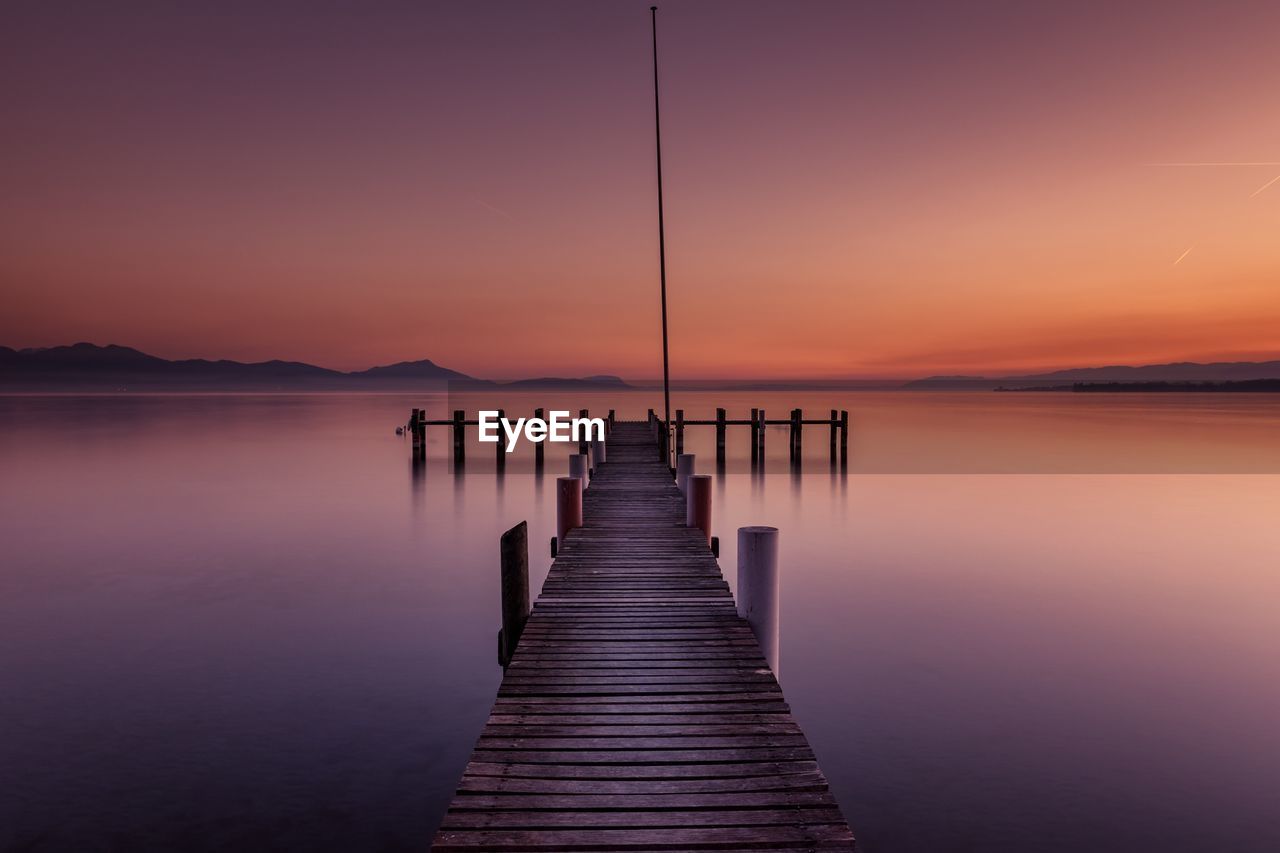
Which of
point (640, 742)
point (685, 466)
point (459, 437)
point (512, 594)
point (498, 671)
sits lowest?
point (498, 671)

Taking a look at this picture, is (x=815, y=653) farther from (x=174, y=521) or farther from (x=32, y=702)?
(x=174, y=521)

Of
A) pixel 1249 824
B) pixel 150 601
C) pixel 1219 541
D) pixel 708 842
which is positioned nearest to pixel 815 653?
pixel 1249 824

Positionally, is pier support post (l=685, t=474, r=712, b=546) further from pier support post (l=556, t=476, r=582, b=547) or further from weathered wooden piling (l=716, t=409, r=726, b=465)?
weathered wooden piling (l=716, t=409, r=726, b=465)

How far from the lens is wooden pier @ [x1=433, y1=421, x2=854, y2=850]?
460 centimetres

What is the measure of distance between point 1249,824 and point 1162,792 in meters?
0.65

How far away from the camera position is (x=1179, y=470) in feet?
121

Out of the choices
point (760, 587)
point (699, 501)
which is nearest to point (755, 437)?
point (699, 501)

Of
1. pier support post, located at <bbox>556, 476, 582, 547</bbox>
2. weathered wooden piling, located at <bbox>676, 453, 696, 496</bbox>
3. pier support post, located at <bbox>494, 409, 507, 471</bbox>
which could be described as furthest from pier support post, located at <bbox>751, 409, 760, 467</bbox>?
pier support post, located at <bbox>556, 476, 582, 547</bbox>

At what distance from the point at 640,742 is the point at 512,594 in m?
3.17

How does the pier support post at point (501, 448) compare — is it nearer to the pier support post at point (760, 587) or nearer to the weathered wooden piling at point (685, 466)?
the weathered wooden piling at point (685, 466)

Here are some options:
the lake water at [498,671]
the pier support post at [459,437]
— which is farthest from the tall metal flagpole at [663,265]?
the pier support post at [459,437]

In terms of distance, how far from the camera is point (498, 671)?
34.7 ft

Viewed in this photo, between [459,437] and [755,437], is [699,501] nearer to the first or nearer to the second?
[755,437]

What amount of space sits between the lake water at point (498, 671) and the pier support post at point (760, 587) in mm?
1276
